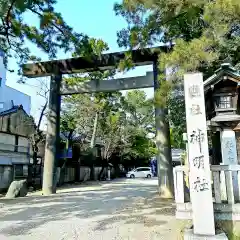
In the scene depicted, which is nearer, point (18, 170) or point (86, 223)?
point (86, 223)

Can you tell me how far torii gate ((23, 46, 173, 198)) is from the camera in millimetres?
12039

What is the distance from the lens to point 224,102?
22.3 feet

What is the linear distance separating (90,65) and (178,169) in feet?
28.3

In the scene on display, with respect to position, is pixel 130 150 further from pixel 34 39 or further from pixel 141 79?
pixel 34 39

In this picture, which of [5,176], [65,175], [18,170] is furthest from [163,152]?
[65,175]

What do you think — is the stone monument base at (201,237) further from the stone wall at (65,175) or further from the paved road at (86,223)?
the stone wall at (65,175)

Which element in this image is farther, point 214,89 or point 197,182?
point 214,89

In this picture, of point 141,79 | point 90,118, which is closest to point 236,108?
point 141,79

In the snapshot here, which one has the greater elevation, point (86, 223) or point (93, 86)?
point (93, 86)

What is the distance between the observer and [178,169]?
602 centimetres

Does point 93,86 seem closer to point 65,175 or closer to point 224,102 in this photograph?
point 224,102

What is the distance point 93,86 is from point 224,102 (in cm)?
806

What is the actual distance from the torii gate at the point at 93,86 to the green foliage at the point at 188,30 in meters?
2.53

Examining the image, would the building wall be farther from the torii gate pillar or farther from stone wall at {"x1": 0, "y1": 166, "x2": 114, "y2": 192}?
the torii gate pillar
